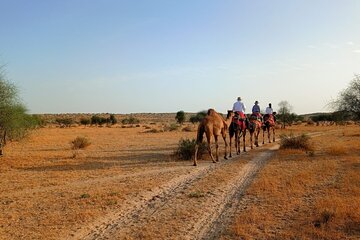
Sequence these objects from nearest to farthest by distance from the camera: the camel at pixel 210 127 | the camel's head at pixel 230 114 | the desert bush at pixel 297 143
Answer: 1. the camel at pixel 210 127
2. the camel's head at pixel 230 114
3. the desert bush at pixel 297 143

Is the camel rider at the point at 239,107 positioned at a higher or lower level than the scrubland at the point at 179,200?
higher

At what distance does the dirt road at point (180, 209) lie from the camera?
8.18 metres

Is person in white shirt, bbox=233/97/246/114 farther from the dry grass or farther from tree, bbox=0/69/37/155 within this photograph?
tree, bbox=0/69/37/155

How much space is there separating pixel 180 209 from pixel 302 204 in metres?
3.29

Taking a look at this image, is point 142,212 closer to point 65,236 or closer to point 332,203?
point 65,236

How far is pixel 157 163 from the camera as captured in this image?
18.9 metres

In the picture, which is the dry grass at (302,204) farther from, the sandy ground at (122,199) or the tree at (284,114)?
the tree at (284,114)

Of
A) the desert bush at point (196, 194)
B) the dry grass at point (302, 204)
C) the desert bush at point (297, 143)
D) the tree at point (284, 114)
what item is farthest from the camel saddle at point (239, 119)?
the tree at point (284, 114)

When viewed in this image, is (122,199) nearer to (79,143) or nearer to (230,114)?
(230,114)

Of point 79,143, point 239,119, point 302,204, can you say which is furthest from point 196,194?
point 79,143

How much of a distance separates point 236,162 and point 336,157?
18.2 feet

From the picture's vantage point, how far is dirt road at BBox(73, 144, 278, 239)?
8180 millimetres

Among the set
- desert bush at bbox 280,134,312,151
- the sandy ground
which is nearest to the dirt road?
the sandy ground

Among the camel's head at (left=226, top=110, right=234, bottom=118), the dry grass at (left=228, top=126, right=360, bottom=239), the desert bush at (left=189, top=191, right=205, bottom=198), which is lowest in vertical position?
the dry grass at (left=228, top=126, right=360, bottom=239)
